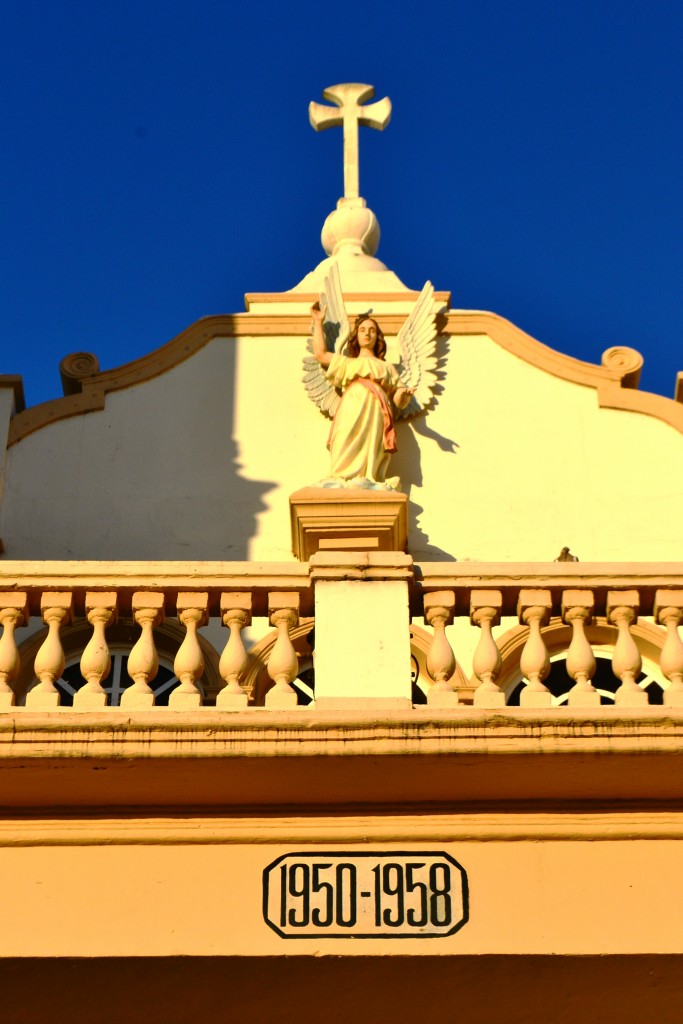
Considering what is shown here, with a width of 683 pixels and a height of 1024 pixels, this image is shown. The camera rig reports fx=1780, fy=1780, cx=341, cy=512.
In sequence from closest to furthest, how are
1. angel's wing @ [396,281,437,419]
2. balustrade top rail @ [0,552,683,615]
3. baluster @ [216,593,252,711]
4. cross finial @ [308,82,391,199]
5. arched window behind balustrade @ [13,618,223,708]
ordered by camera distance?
baluster @ [216,593,252,711] → balustrade top rail @ [0,552,683,615] → arched window behind balustrade @ [13,618,223,708] → angel's wing @ [396,281,437,419] → cross finial @ [308,82,391,199]

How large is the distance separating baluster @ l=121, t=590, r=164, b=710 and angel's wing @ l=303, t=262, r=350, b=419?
4.89 m

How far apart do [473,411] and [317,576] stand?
530cm

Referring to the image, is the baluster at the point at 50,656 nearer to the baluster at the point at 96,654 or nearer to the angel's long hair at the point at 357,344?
the baluster at the point at 96,654

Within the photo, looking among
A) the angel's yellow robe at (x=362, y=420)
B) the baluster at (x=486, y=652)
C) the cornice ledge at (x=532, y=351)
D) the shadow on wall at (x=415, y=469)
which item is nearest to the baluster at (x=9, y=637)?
the baluster at (x=486, y=652)

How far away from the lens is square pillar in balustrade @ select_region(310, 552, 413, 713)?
829 centimetres

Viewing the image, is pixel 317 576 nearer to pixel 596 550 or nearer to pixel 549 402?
pixel 596 550

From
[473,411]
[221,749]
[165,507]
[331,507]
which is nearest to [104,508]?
[165,507]

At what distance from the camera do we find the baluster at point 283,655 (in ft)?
26.9

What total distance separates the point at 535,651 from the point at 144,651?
1868 mm

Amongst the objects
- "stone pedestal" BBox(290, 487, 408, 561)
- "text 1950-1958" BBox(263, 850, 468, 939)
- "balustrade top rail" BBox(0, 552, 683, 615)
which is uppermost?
"stone pedestal" BBox(290, 487, 408, 561)

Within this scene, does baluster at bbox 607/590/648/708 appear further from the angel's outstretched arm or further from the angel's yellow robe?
the angel's outstretched arm

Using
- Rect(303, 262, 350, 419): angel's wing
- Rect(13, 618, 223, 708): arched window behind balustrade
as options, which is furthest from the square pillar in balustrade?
Rect(303, 262, 350, 419): angel's wing

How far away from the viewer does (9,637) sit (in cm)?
852

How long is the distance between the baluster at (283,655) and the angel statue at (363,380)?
3852 millimetres
